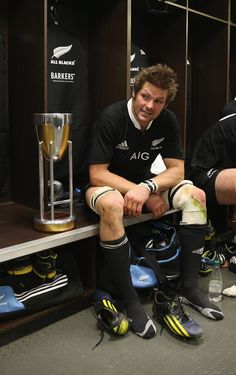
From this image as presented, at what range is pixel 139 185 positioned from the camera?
2059 mm

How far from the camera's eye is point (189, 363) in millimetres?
1623

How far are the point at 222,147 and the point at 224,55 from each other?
790 millimetres

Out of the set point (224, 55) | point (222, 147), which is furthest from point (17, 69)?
point (224, 55)

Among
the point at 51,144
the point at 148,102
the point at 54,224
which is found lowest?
the point at 54,224

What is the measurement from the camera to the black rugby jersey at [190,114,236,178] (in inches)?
104

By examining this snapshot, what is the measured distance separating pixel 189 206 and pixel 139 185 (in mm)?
270

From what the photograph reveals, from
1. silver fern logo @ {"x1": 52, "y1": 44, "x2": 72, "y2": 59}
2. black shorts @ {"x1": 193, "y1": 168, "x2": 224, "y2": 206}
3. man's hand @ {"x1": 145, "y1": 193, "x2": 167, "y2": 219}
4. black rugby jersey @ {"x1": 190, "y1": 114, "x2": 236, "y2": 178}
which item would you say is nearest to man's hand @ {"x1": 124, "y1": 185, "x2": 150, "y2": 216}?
man's hand @ {"x1": 145, "y1": 193, "x2": 167, "y2": 219}

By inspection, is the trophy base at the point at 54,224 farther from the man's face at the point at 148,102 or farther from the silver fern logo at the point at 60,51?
the silver fern logo at the point at 60,51

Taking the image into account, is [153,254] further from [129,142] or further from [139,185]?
[129,142]

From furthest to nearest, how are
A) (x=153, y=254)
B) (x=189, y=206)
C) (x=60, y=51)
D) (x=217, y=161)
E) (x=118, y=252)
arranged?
1. (x=217, y=161)
2. (x=60, y=51)
3. (x=153, y=254)
4. (x=189, y=206)
5. (x=118, y=252)

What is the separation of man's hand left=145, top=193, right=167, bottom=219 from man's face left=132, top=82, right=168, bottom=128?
0.39m

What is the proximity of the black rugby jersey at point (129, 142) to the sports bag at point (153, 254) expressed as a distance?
30 cm

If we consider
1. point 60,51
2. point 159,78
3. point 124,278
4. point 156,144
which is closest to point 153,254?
point 124,278

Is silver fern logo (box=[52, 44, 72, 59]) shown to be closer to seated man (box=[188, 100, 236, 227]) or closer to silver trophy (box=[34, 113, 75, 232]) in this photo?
silver trophy (box=[34, 113, 75, 232])
